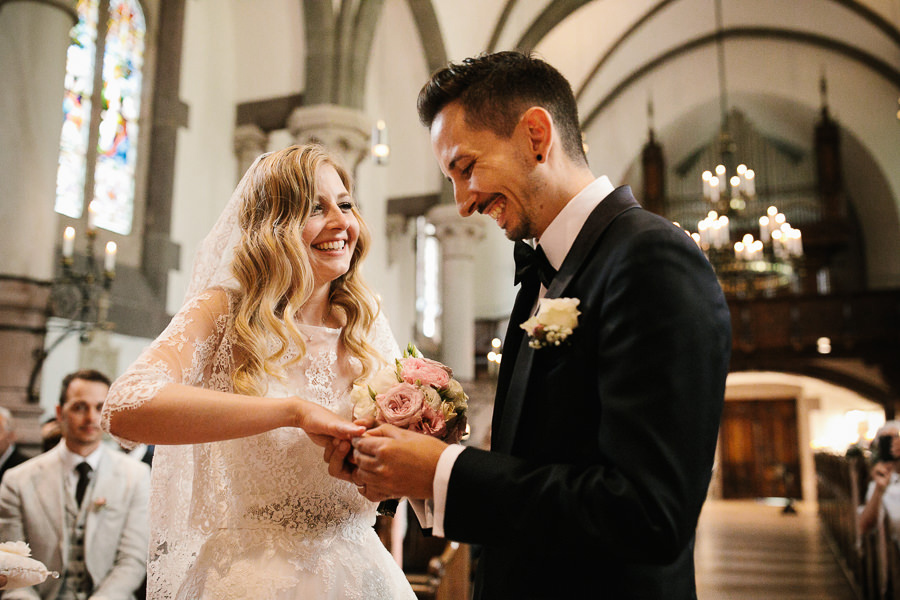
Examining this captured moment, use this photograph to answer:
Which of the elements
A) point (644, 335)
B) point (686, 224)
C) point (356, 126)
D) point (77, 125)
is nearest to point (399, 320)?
point (356, 126)

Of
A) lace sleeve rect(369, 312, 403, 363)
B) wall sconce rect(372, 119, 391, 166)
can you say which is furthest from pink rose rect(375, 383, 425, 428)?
wall sconce rect(372, 119, 391, 166)

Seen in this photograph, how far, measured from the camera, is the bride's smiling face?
7.49 feet

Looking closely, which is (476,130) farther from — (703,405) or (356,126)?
(356,126)

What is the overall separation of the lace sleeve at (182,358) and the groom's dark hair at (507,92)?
0.87m

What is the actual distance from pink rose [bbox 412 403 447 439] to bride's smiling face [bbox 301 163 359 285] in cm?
75

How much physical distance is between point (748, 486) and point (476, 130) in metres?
21.9

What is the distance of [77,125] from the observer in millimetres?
7590

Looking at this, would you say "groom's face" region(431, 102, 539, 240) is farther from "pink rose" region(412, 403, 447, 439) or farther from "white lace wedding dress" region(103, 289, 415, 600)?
"white lace wedding dress" region(103, 289, 415, 600)

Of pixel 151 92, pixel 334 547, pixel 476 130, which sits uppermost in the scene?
pixel 151 92

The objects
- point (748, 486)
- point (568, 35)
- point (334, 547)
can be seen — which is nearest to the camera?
point (334, 547)

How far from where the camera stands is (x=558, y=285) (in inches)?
59.7

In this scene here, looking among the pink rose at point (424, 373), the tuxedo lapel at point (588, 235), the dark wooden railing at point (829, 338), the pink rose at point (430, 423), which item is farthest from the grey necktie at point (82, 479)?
the dark wooden railing at point (829, 338)

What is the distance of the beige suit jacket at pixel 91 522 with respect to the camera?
3439 mm

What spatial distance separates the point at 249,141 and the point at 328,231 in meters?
7.62
